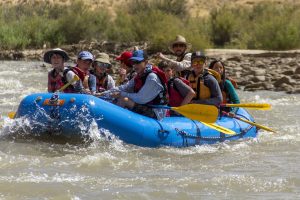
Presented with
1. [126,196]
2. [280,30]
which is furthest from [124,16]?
[126,196]

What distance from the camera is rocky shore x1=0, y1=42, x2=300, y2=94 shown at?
1548cm

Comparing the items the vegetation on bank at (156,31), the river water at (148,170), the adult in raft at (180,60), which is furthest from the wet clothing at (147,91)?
the vegetation on bank at (156,31)

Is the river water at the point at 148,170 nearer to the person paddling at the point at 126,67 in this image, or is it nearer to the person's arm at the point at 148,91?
the person's arm at the point at 148,91

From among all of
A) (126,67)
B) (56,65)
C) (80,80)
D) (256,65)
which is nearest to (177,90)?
(126,67)

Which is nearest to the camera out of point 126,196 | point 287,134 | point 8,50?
point 126,196

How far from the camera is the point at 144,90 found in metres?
7.30

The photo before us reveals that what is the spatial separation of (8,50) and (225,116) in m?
17.8

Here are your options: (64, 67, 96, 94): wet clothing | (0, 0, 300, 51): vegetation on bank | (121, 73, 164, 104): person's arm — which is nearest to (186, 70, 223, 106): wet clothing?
(121, 73, 164, 104): person's arm

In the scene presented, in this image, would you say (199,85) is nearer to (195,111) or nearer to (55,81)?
(195,111)

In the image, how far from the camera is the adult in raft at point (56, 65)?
7442mm

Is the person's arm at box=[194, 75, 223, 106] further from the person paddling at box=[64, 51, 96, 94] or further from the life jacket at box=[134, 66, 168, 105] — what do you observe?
the person paddling at box=[64, 51, 96, 94]

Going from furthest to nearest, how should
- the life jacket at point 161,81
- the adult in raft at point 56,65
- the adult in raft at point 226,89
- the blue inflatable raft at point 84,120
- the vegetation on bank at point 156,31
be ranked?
1. the vegetation on bank at point 156,31
2. the adult in raft at point 226,89
3. the adult in raft at point 56,65
4. the life jacket at point 161,81
5. the blue inflatable raft at point 84,120

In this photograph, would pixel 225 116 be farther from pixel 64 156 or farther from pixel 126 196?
pixel 126 196

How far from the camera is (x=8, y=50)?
2505 cm
